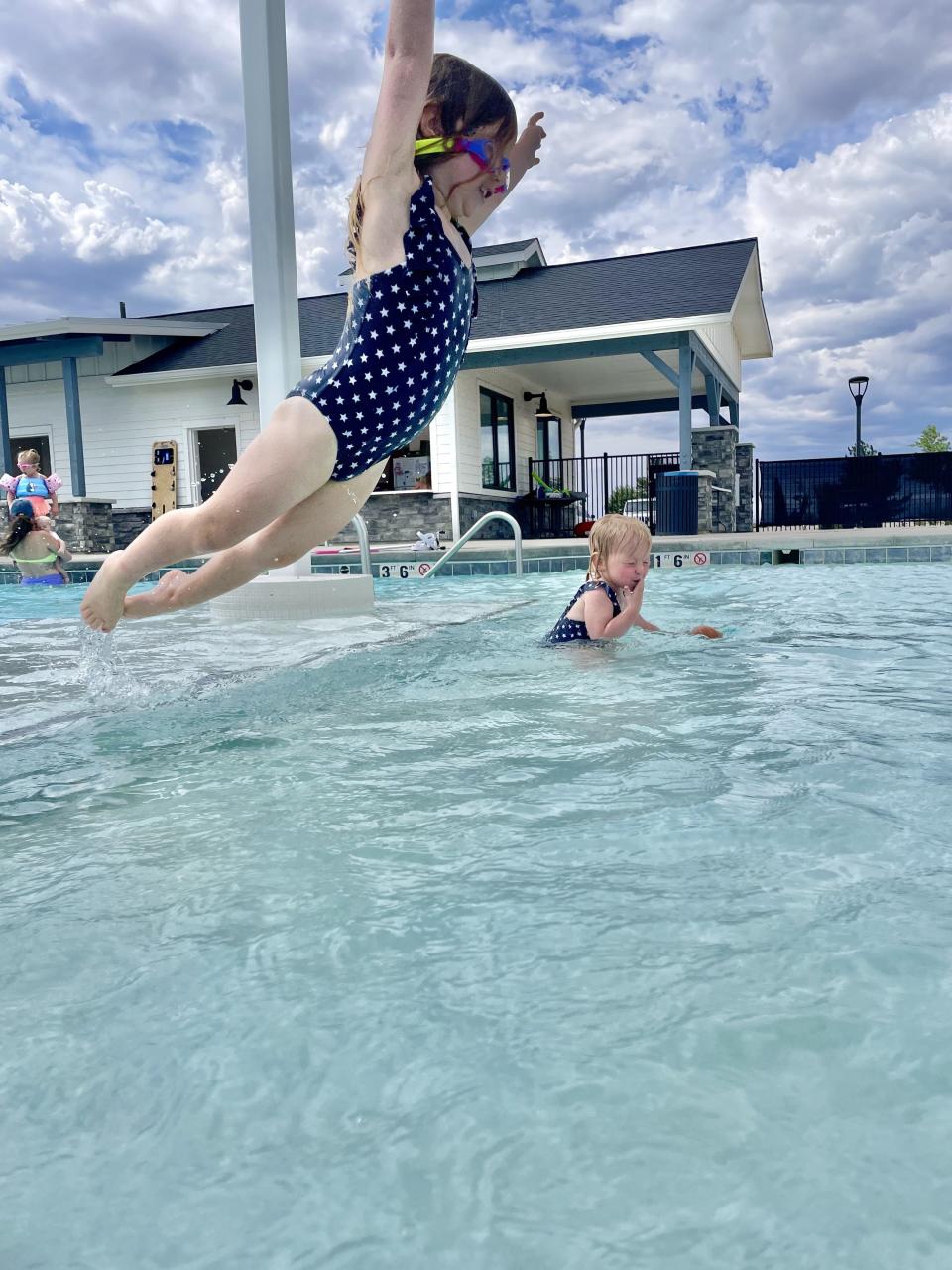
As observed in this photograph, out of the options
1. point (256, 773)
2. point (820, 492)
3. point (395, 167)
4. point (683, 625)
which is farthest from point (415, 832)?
point (820, 492)

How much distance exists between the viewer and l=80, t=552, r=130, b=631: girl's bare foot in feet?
9.41

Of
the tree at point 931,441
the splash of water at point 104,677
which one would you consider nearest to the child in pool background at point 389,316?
the splash of water at point 104,677

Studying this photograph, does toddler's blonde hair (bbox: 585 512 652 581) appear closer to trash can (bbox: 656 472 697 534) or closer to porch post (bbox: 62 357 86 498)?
trash can (bbox: 656 472 697 534)

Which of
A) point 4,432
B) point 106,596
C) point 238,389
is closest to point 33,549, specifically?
point 238,389

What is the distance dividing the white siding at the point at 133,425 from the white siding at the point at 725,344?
8.73 metres

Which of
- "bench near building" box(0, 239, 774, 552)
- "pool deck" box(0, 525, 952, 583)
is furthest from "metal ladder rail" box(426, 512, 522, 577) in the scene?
"bench near building" box(0, 239, 774, 552)

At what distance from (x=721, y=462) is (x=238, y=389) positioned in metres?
9.11

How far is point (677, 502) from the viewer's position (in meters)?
15.2

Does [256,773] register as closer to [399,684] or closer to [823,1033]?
[399,684]

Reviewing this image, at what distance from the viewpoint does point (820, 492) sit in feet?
65.5

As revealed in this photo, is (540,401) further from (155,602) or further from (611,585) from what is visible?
(155,602)

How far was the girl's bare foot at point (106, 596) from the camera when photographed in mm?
2869

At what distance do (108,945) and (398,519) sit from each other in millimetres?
16022

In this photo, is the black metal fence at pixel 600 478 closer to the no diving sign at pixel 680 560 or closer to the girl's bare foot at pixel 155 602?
the no diving sign at pixel 680 560
